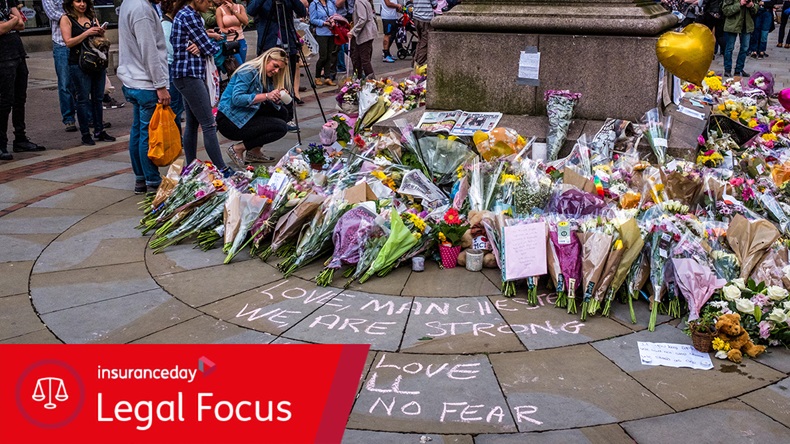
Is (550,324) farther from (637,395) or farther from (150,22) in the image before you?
(150,22)

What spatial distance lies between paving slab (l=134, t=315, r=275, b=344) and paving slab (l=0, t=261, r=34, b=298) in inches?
47.2

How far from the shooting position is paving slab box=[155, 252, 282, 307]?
4.64m

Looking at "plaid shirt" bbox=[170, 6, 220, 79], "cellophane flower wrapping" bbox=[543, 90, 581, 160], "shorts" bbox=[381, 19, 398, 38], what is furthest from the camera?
"shorts" bbox=[381, 19, 398, 38]

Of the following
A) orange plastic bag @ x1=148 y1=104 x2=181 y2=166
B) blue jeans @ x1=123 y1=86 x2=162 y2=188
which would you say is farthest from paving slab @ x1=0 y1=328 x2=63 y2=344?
blue jeans @ x1=123 y1=86 x2=162 y2=188

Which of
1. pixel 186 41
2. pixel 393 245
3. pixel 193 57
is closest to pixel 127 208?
pixel 193 57

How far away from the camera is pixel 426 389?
3.57 metres

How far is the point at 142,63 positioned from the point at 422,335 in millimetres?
3718

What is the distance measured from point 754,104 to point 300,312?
5933 mm

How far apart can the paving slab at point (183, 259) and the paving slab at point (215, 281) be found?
0.24 feet

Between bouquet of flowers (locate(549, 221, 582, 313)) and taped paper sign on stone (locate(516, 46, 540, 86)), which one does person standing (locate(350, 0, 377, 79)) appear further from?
bouquet of flowers (locate(549, 221, 582, 313))

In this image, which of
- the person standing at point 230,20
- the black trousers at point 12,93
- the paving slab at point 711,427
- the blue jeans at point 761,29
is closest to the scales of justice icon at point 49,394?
the paving slab at point 711,427

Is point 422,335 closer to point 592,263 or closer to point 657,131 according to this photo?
point 592,263

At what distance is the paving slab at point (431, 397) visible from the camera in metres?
3.29

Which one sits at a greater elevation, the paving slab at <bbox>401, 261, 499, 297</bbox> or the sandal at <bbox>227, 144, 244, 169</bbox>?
the sandal at <bbox>227, 144, 244, 169</bbox>
